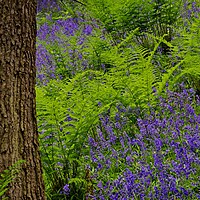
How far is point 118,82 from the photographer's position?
13.0ft

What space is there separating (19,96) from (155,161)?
0.94 meters

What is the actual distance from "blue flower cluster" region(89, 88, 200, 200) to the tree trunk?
0.56 m

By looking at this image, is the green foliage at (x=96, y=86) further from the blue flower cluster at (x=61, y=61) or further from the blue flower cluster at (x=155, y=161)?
the blue flower cluster at (x=155, y=161)

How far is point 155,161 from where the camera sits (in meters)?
2.77

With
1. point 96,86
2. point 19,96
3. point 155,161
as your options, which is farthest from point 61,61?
point 19,96

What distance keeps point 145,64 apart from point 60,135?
108 centimetres

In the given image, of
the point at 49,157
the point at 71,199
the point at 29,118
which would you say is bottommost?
the point at 71,199

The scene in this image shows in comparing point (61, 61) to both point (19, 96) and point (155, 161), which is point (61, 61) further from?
point (19, 96)

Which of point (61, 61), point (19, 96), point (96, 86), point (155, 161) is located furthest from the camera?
point (61, 61)

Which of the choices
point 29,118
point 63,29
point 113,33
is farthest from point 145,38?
point 29,118

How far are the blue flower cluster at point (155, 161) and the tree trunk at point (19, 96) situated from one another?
21.9 inches

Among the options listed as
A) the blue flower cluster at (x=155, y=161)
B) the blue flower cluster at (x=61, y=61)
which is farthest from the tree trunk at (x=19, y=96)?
the blue flower cluster at (x=61, y=61)

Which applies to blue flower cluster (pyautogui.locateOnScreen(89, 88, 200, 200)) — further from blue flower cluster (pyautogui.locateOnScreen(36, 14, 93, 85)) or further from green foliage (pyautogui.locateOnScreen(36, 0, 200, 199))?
blue flower cluster (pyautogui.locateOnScreen(36, 14, 93, 85))

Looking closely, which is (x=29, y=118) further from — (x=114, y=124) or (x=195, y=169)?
(x=114, y=124)
